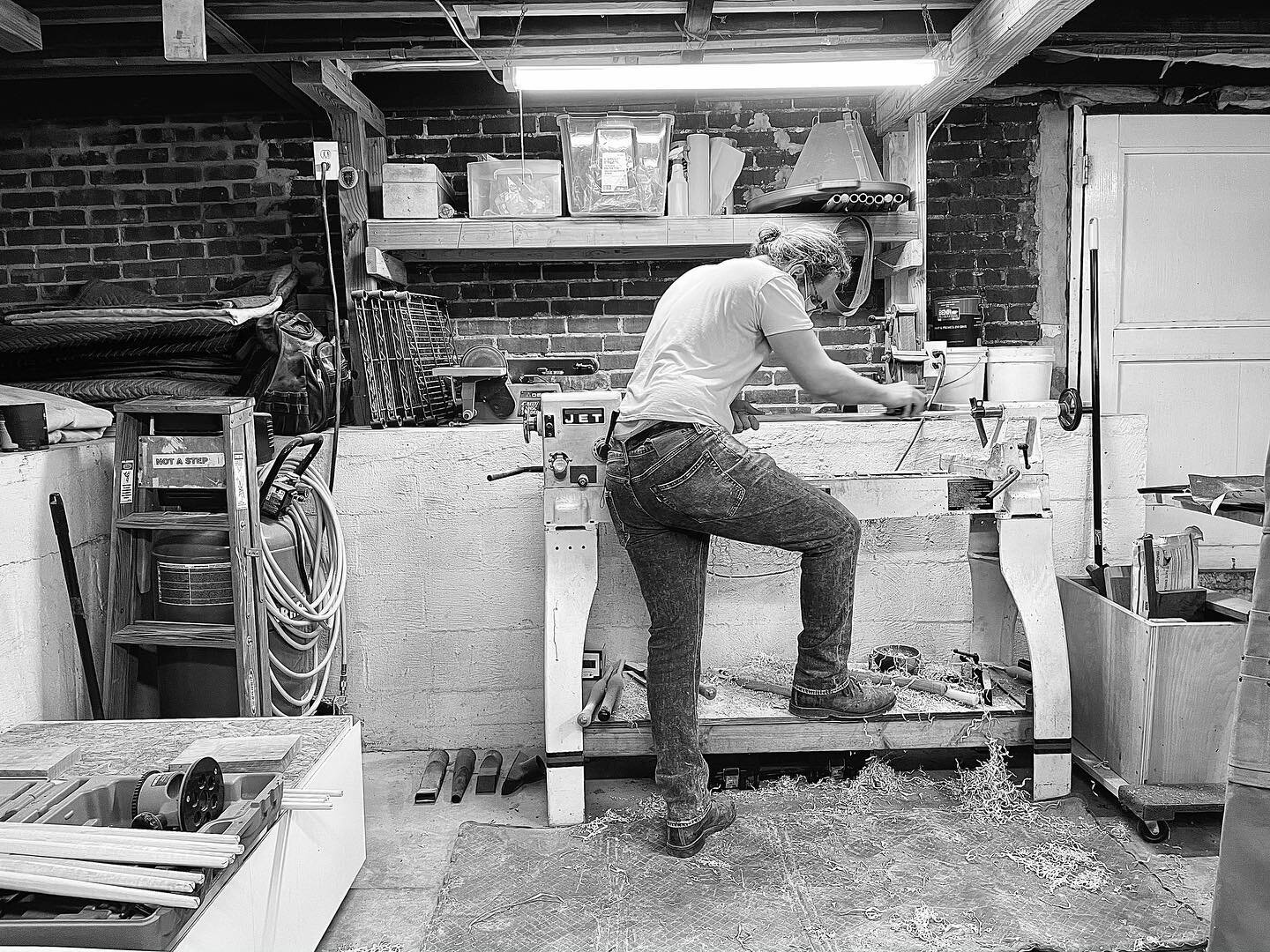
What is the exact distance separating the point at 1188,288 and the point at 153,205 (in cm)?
441

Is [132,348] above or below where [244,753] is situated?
above

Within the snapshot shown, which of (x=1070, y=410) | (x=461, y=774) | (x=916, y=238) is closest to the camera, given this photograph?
(x=461, y=774)

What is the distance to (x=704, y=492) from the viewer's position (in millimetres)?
2781

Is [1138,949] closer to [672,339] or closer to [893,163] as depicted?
[672,339]

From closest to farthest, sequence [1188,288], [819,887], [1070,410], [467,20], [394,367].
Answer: [819,887] → [467,20] → [1070,410] → [394,367] → [1188,288]

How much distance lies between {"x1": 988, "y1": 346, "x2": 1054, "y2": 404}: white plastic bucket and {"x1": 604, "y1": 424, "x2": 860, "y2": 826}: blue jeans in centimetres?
115

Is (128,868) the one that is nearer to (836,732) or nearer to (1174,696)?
(836,732)

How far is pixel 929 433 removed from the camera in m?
3.84

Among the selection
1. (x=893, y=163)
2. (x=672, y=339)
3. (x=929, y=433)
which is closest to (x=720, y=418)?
(x=672, y=339)

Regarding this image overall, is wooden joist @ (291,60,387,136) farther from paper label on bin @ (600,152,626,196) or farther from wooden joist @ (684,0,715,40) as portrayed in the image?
wooden joist @ (684,0,715,40)

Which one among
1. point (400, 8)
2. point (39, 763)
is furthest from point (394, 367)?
point (39, 763)

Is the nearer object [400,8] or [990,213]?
[400,8]

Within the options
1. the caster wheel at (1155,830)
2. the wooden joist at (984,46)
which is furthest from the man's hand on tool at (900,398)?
the caster wheel at (1155,830)

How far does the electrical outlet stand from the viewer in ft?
12.5
